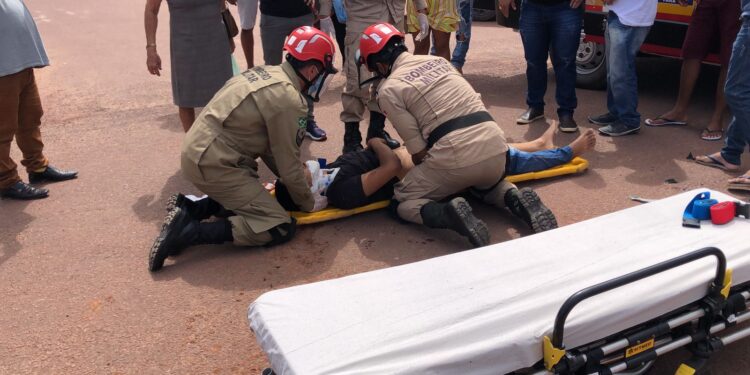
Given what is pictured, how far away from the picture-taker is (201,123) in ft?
14.3

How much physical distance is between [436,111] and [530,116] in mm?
2379

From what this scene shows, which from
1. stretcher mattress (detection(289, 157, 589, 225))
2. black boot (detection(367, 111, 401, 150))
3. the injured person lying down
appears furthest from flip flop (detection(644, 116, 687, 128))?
black boot (detection(367, 111, 401, 150))

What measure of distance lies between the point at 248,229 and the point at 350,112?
1804 millimetres

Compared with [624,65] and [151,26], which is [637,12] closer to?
[624,65]

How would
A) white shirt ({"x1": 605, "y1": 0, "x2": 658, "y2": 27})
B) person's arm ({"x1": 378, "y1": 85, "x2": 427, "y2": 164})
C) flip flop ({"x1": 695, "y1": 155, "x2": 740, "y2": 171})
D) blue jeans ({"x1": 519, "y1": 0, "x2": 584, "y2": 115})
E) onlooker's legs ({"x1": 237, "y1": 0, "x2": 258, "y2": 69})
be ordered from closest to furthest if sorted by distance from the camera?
1. person's arm ({"x1": 378, "y1": 85, "x2": 427, "y2": 164})
2. flip flop ({"x1": 695, "y1": 155, "x2": 740, "y2": 171})
3. white shirt ({"x1": 605, "y1": 0, "x2": 658, "y2": 27})
4. blue jeans ({"x1": 519, "y1": 0, "x2": 584, "y2": 115})
5. onlooker's legs ({"x1": 237, "y1": 0, "x2": 258, "y2": 69})

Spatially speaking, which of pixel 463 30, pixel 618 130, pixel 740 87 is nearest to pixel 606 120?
pixel 618 130

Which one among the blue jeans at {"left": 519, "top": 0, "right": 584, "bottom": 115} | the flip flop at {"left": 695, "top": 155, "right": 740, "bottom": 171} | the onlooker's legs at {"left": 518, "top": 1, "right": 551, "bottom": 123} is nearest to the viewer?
the flip flop at {"left": 695, "top": 155, "right": 740, "bottom": 171}

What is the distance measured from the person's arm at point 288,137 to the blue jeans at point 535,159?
1.56m

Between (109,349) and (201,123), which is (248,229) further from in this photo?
(109,349)

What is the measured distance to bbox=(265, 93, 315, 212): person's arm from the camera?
4.21 meters

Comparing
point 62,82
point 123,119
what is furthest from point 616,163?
point 62,82

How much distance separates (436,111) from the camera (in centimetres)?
→ 444

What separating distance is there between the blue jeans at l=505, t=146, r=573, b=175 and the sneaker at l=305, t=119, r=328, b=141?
6.00 ft

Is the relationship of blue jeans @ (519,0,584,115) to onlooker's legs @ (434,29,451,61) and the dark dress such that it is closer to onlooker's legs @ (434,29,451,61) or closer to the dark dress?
onlooker's legs @ (434,29,451,61)
